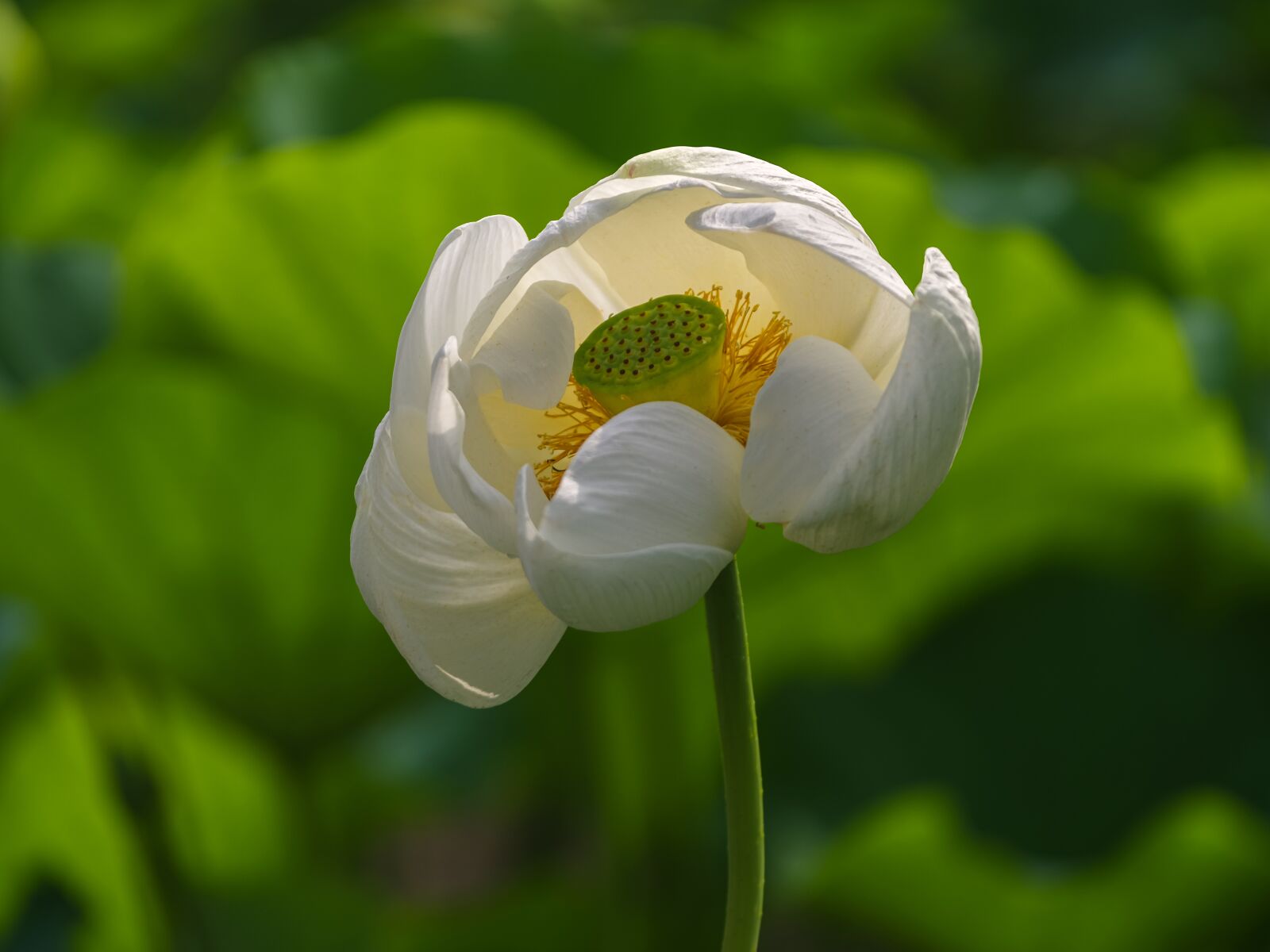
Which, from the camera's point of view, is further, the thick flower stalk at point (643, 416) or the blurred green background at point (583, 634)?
the blurred green background at point (583, 634)

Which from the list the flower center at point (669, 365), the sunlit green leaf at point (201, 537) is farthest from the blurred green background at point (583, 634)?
the flower center at point (669, 365)

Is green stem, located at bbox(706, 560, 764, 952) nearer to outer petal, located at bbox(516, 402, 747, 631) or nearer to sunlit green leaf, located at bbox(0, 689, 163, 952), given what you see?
outer petal, located at bbox(516, 402, 747, 631)

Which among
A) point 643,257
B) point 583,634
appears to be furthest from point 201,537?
point 643,257

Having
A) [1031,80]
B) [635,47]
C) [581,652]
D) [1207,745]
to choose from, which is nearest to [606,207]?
[581,652]

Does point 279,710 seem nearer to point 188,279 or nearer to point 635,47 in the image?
point 188,279

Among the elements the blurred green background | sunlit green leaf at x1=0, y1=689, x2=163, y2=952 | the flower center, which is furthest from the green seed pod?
sunlit green leaf at x1=0, y1=689, x2=163, y2=952

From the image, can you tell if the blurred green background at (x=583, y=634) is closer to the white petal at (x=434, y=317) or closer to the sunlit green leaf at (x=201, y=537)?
the sunlit green leaf at (x=201, y=537)
